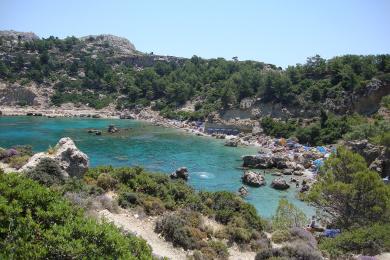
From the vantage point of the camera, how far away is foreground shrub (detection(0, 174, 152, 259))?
9266 millimetres

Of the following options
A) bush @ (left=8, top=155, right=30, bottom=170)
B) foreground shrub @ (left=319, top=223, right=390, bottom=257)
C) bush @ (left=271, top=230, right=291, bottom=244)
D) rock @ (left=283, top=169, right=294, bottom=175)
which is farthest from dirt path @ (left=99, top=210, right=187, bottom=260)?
rock @ (left=283, top=169, right=294, bottom=175)

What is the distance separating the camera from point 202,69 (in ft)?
474

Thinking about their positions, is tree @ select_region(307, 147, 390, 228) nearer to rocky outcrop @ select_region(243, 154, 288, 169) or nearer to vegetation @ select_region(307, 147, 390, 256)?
vegetation @ select_region(307, 147, 390, 256)

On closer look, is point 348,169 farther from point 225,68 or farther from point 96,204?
point 225,68

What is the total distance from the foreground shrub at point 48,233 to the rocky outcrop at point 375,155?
39578 millimetres

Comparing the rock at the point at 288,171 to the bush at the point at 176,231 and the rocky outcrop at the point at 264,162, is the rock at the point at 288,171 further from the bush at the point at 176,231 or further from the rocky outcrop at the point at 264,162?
the bush at the point at 176,231

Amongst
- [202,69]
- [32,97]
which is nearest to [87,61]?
[32,97]

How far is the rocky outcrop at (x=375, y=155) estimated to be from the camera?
146 feet

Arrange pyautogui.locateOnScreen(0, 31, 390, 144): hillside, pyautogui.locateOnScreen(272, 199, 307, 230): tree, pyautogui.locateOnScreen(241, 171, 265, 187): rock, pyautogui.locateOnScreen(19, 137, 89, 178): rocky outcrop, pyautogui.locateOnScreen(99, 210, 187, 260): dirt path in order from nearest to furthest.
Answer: pyautogui.locateOnScreen(99, 210, 187, 260): dirt path, pyautogui.locateOnScreen(19, 137, 89, 178): rocky outcrop, pyautogui.locateOnScreen(272, 199, 307, 230): tree, pyautogui.locateOnScreen(241, 171, 265, 187): rock, pyautogui.locateOnScreen(0, 31, 390, 144): hillside

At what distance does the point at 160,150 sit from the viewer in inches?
2635

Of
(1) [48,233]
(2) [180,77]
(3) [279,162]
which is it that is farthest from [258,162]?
(2) [180,77]

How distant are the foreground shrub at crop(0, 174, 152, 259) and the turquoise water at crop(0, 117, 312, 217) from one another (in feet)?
85.8

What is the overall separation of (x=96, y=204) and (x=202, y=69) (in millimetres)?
127490

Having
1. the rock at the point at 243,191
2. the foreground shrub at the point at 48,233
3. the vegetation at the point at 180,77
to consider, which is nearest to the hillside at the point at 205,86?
the vegetation at the point at 180,77
